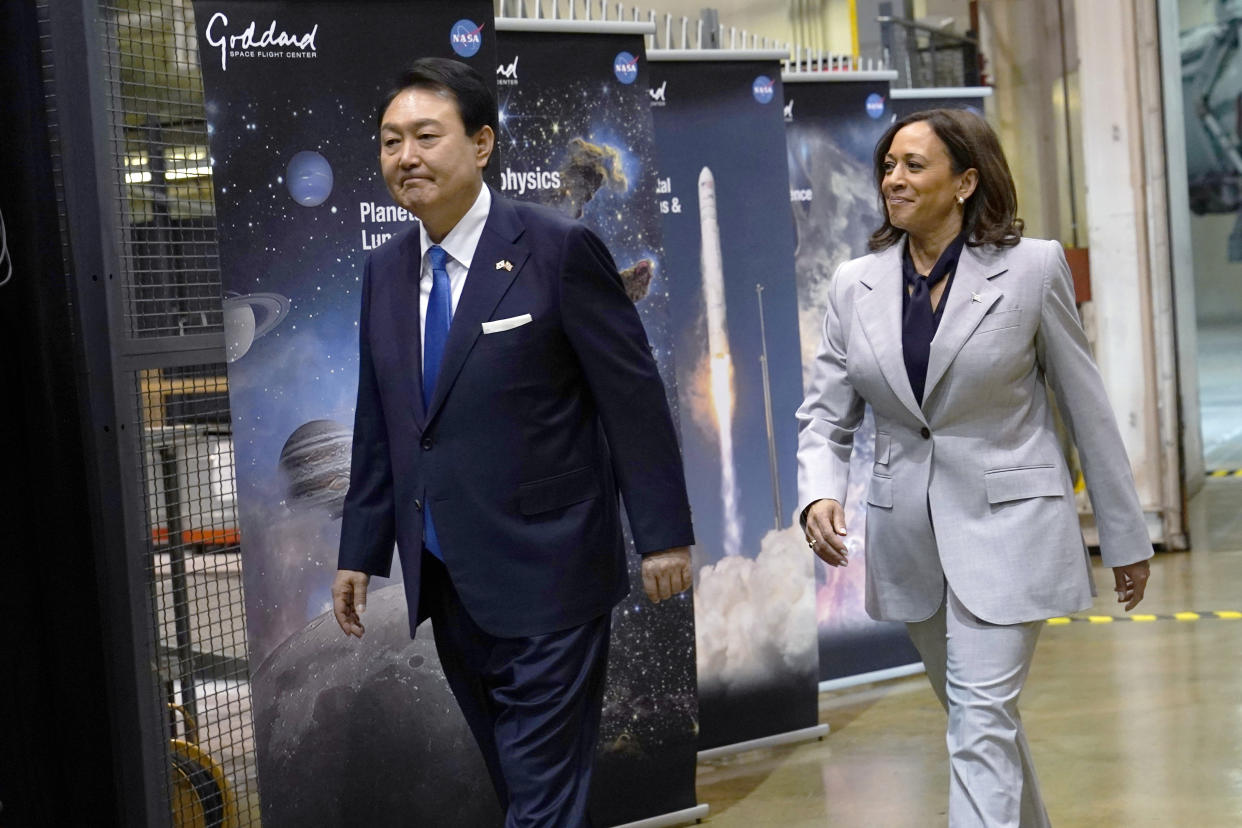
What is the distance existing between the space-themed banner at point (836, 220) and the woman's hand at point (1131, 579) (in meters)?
2.49

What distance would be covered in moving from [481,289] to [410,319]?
0.55 feet

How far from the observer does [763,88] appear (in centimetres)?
495

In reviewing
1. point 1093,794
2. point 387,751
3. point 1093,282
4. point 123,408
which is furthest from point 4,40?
point 1093,282

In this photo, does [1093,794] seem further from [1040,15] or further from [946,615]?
[1040,15]

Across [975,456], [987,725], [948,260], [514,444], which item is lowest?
[987,725]

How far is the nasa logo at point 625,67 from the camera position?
13.5 feet

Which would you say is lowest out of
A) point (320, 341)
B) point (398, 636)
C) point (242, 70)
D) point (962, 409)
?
point (398, 636)

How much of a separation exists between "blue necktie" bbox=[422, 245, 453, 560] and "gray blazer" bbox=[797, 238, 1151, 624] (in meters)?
0.87

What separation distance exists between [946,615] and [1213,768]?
1.88 m

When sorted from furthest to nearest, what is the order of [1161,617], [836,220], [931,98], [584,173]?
[1161,617] < [931,98] < [836,220] < [584,173]

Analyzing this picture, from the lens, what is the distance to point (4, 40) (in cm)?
330

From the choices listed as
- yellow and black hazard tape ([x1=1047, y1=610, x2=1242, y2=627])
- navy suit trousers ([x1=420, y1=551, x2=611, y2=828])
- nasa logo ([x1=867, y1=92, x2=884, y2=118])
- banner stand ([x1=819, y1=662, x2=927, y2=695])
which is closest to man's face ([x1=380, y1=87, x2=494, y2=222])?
navy suit trousers ([x1=420, y1=551, x2=611, y2=828])

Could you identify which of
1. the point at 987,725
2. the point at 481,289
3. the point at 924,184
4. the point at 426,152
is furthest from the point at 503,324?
the point at 987,725

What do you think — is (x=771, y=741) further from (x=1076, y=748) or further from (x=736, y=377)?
(x=736, y=377)
